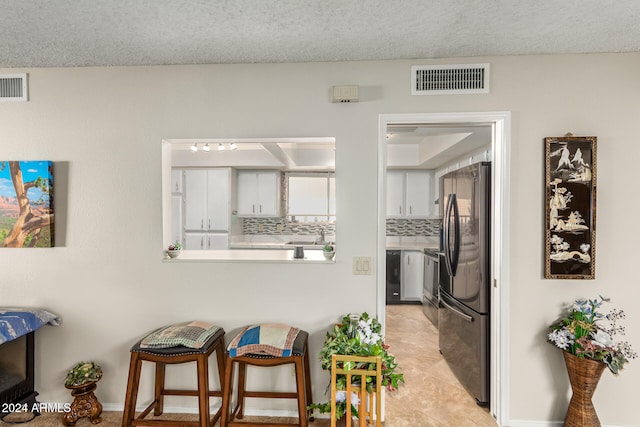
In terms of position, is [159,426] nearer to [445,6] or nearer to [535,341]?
[535,341]

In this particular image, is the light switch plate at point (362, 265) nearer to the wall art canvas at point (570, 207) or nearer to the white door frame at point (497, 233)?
the white door frame at point (497, 233)

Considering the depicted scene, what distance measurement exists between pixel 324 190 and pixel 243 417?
3766mm

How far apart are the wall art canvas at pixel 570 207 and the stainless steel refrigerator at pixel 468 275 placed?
36cm

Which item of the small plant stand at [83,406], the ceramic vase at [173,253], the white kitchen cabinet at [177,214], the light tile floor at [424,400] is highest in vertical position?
the white kitchen cabinet at [177,214]

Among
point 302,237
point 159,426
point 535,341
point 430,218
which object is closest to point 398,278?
point 430,218

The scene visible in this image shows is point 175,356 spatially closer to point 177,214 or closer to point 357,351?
point 357,351

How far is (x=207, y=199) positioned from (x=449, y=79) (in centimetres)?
404

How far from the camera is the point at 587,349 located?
189 cm

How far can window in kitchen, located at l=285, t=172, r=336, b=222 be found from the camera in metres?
5.48

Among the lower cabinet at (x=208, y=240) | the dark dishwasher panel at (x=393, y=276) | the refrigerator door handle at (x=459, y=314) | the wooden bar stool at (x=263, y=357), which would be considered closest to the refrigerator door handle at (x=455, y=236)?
the refrigerator door handle at (x=459, y=314)

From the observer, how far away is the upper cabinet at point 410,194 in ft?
17.1

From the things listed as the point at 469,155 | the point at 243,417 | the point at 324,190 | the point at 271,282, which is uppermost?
the point at 469,155

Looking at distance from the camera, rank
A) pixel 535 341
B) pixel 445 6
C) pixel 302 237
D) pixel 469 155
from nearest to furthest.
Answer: pixel 445 6
pixel 535 341
pixel 469 155
pixel 302 237

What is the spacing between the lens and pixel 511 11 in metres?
1.64
